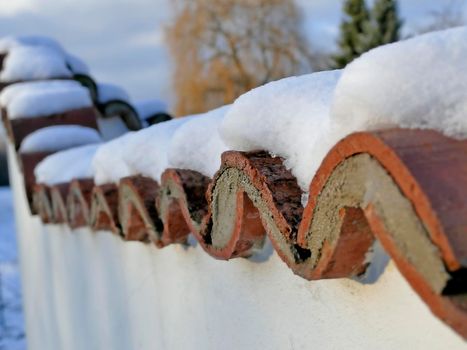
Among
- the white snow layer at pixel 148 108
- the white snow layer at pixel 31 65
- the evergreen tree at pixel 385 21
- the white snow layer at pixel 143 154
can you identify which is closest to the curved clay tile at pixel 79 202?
the white snow layer at pixel 143 154

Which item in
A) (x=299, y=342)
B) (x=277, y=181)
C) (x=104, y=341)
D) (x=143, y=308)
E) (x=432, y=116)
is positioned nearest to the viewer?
(x=432, y=116)

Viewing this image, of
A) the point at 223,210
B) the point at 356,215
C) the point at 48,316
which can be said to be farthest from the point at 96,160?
the point at 48,316

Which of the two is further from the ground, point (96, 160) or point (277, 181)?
point (277, 181)

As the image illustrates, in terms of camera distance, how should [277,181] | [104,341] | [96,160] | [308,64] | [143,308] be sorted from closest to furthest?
[277,181] → [143,308] → [96,160] → [104,341] → [308,64]

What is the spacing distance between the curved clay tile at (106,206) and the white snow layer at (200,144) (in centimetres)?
47

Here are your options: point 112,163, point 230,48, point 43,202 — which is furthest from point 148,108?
point 230,48

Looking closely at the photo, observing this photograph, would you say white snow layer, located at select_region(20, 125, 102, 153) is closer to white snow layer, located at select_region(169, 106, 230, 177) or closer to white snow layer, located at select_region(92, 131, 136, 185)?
white snow layer, located at select_region(92, 131, 136, 185)

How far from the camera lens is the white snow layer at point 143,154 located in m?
1.35

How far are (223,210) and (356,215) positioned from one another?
0.33 m

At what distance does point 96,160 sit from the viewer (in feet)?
5.75

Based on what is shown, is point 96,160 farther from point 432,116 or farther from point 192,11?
point 192,11

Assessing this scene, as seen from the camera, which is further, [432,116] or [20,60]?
[20,60]

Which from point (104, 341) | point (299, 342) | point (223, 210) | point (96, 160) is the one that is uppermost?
point (223, 210)

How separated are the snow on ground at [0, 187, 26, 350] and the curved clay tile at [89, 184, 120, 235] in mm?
4323
